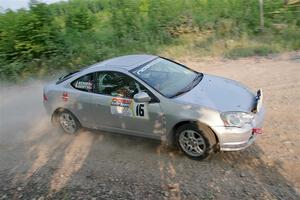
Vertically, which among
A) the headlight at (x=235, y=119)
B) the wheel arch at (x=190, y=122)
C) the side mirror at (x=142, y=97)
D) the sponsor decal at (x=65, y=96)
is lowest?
the wheel arch at (x=190, y=122)

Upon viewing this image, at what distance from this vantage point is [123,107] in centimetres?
629

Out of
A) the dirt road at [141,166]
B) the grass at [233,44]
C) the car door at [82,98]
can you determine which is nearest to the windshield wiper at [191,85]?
the dirt road at [141,166]

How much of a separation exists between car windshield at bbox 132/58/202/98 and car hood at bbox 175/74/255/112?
19 centimetres

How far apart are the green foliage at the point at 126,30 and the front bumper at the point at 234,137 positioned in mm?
7110

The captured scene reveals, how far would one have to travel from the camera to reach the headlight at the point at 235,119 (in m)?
5.46

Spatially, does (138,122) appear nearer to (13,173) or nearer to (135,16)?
(13,173)

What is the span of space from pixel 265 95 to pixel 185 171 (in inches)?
150

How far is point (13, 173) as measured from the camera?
6199 millimetres

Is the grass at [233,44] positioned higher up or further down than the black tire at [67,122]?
higher up

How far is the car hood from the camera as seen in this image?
5668 millimetres

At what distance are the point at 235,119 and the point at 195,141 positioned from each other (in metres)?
0.72

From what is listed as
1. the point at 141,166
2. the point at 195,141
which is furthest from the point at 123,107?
the point at 195,141

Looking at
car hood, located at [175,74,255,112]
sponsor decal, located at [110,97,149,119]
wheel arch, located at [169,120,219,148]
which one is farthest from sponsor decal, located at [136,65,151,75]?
wheel arch, located at [169,120,219,148]

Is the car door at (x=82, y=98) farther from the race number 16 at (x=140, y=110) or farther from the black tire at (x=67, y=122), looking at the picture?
the race number 16 at (x=140, y=110)
